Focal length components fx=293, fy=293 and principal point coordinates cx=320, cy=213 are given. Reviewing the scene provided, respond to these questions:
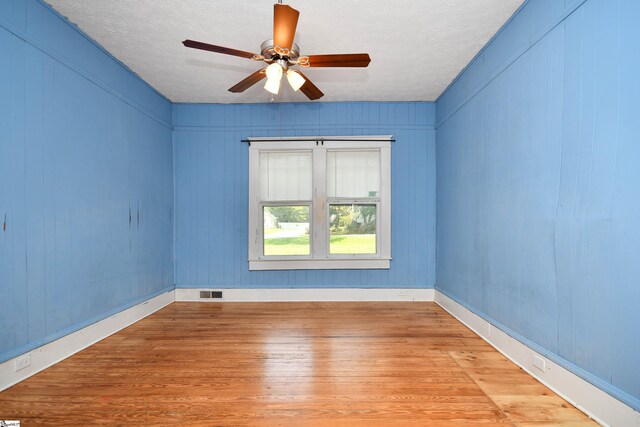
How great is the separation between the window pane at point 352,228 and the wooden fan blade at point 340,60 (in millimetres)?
2339

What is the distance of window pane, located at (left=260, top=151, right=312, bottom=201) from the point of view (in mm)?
4418

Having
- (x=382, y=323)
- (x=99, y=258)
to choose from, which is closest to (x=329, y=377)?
(x=382, y=323)

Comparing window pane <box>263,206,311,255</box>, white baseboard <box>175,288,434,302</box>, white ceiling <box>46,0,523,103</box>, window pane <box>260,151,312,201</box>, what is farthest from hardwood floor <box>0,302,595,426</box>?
white ceiling <box>46,0,523,103</box>

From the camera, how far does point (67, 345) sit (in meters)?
2.55

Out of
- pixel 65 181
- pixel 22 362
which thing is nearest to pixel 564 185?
pixel 65 181

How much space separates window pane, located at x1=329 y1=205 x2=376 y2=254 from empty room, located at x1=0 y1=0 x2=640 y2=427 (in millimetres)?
34

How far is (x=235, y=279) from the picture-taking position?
14.3 ft

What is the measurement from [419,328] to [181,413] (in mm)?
2427

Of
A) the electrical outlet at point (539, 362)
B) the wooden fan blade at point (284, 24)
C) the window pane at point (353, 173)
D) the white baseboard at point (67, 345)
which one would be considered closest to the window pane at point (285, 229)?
the window pane at point (353, 173)

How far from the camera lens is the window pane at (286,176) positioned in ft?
14.5

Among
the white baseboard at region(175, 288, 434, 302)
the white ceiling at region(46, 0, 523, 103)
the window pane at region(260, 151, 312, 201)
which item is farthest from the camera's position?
the window pane at region(260, 151, 312, 201)

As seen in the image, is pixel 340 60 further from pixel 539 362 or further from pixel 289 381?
pixel 539 362

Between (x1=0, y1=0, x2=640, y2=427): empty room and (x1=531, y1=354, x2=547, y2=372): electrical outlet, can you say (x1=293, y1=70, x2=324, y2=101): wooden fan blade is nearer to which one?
(x1=0, y1=0, x2=640, y2=427): empty room

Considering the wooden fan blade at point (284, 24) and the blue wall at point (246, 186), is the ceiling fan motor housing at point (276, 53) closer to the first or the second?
the wooden fan blade at point (284, 24)
